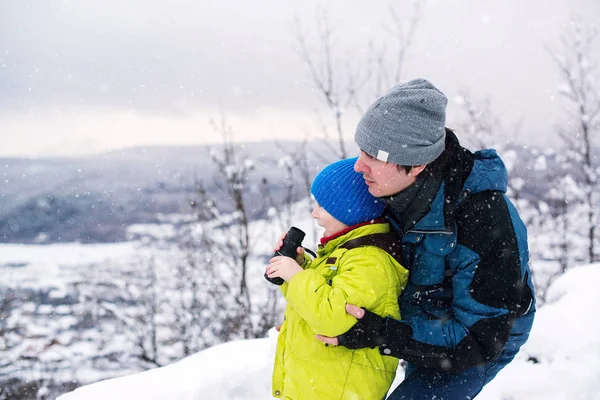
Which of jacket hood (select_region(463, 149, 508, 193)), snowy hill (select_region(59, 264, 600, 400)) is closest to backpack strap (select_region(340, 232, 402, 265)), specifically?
jacket hood (select_region(463, 149, 508, 193))

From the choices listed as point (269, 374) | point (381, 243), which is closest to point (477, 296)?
point (381, 243)

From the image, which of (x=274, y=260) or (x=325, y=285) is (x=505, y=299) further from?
(x=274, y=260)

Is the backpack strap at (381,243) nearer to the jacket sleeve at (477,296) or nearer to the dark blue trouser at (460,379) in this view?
the jacket sleeve at (477,296)

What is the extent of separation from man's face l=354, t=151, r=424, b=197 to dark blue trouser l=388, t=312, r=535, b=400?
720 mm

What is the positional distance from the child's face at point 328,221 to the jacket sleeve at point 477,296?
486mm

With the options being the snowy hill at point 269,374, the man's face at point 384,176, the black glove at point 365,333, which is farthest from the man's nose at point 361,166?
the snowy hill at point 269,374

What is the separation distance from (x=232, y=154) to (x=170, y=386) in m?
16.9

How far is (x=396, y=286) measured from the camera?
2006 millimetres

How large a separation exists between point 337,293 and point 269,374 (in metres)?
2.48

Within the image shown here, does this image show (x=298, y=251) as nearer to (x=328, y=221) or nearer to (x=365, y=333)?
(x=328, y=221)

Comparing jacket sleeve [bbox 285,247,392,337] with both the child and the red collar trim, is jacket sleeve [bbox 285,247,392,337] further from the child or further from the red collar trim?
the red collar trim

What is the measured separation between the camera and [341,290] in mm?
1864

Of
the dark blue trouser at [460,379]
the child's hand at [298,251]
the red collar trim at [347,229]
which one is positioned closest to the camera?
the dark blue trouser at [460,379]

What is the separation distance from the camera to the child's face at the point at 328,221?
218 centimetres
